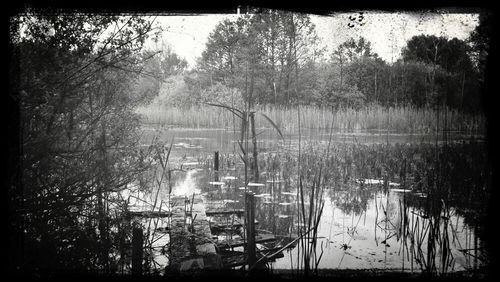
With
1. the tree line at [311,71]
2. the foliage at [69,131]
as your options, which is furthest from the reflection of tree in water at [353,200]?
the tree line at [311,71]

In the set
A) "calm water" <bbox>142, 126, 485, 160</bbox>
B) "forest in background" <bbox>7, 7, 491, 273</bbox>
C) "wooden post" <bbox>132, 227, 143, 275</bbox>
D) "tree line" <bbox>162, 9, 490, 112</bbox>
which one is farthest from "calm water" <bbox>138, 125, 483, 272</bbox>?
"tree line" <bbox>162, 9, 490, 112</bbox>

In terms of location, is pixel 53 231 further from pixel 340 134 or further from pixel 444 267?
pixel 340 134

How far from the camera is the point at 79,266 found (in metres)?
2.01

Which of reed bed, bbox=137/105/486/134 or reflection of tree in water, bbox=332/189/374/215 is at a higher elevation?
reed bed, bbox=137/105/486/134

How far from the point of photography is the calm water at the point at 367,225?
7.30ft

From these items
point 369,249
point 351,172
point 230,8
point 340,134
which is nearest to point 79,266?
point 230,8

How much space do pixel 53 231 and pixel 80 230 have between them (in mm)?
181

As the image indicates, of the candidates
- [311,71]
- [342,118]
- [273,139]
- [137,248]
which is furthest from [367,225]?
[311,71]

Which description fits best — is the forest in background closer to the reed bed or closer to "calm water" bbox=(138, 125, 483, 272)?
"calm water" bbox=(138, 125, 483, 272)

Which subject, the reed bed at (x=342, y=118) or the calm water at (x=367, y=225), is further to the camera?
A: the reed bed at (x=342, y=118)

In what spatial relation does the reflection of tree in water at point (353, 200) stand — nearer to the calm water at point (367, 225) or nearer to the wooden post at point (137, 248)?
the calm water at point (367, 225)

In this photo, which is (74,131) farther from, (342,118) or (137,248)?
(342,118)

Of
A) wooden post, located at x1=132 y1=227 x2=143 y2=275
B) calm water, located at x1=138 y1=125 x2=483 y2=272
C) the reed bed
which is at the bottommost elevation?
calm water, located at x1=138 y1=125 x2=483 y2=272

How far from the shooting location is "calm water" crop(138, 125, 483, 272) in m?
2.22
